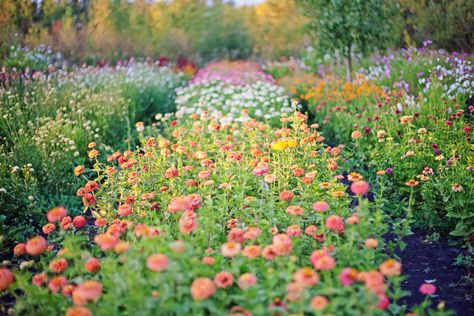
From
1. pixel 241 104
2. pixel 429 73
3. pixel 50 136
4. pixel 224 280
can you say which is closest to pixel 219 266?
pixel 224 280

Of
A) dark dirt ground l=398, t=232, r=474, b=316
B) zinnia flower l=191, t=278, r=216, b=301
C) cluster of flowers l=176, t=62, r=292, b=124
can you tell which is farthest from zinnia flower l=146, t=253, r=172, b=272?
cluster of flowers l=176, t=62, r=292, b=124

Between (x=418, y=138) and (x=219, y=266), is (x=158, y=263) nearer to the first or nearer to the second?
(x=219, y=266)

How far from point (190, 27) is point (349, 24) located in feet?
45.7

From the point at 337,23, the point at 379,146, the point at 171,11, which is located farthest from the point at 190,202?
the point at 171,11

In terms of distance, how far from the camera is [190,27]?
2027 cm

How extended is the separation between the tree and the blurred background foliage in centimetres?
8

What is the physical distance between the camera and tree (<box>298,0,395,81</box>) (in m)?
7.53

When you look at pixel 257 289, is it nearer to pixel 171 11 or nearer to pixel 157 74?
pixel 157 74

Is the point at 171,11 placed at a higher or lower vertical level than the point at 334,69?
higher

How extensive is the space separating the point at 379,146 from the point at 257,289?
3082 millimetres

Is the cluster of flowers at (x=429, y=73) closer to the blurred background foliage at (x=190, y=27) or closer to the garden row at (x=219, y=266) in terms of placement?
the blurred background foliage at (x=190, y=27)

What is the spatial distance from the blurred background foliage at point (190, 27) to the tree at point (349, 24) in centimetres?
8

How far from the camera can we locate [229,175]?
330 cm

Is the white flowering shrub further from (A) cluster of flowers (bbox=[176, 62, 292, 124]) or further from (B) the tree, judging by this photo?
(B) the tree
